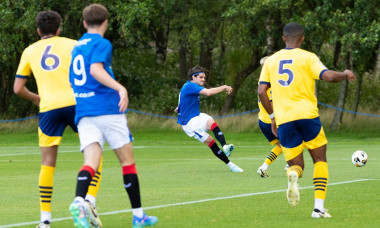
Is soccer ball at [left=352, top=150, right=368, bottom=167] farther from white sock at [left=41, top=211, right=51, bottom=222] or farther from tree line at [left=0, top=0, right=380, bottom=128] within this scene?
tree line at [left=0, top=0, right=380, bottom=128]

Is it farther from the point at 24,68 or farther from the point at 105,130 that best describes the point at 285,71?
the point at 24,68

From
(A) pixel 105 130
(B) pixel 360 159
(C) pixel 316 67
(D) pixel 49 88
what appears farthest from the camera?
(B) pixel 360 159

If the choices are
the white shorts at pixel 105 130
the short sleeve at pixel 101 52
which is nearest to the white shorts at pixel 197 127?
the white shorts at pixel 105 130

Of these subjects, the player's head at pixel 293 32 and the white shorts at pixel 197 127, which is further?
the white shorts at pixel 197 127

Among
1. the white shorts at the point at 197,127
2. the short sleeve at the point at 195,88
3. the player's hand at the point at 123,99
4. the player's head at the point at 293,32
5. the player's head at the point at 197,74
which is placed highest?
the player's head at the point at 293,32

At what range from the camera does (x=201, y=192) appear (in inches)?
458

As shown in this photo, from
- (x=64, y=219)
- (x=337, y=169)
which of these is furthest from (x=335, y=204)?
(x=337, y=169)

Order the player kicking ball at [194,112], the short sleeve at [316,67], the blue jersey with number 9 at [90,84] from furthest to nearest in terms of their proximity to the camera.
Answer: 1. the player kicking ball at [194,112]
2. the short sleeve at [316,67]
3. the blue jersey with number 9 at [90,84]

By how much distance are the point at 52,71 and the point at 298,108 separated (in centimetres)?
264

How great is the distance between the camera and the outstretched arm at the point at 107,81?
7.21 m

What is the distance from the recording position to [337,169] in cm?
1590

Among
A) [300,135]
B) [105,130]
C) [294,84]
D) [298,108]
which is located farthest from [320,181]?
[105,130]

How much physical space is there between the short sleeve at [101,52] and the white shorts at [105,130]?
1.71ft

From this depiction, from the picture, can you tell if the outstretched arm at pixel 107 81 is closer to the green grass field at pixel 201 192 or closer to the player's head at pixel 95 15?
the player's head at pixel 95 15
